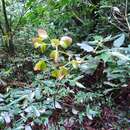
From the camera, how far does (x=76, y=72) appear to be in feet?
6.70

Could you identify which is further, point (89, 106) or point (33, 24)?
point (33, 24)

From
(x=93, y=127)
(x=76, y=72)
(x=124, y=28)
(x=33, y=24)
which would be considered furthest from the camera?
(x=33, y=24)

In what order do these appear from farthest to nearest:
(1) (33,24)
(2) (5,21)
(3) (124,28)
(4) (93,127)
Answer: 1. (1) (33,24)
2. (2) (5,21)
3. (3) (124,28)
4. (4) (93,127)

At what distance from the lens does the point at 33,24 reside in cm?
285

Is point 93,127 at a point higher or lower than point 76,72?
lower

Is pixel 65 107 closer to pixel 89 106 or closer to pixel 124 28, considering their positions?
pixel 89 106

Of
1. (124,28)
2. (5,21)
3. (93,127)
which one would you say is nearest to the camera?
(93,127)

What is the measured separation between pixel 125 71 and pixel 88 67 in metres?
0.21

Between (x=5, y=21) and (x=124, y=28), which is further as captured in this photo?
(x=5, y=21)

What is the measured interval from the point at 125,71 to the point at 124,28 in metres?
0.52

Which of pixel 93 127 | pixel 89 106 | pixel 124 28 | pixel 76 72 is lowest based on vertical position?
pixel 93 127

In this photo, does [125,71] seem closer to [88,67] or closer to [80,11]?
[88,67]

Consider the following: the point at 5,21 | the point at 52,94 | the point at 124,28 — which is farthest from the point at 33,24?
the point at 52,94

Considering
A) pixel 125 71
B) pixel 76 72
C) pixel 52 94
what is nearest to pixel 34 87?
pixel 52 94
